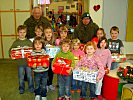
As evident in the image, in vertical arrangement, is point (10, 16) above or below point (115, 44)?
above

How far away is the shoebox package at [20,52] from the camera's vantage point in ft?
11.1

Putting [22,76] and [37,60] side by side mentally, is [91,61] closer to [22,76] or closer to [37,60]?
[37,60]

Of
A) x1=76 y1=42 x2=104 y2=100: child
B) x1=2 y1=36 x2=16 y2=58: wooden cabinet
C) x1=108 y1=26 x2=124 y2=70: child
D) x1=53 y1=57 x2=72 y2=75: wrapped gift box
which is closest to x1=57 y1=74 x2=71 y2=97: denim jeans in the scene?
x1=53 y1=57 x2=72 y2=75: wrapped gift box

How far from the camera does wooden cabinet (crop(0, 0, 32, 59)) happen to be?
558 centimetres

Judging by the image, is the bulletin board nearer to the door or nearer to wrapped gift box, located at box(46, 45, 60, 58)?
the door

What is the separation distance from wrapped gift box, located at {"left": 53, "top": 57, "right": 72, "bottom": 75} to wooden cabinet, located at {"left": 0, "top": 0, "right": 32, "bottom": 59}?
2911 millimetres

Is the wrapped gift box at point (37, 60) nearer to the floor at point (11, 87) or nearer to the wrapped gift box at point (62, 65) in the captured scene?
the wrapped gift box at point (62, 65)

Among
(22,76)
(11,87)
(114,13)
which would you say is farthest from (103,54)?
(114,13)

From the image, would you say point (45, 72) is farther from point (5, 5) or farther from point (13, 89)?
point (5, 5)

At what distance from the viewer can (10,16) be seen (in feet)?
18.5

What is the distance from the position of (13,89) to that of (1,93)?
27 centimetres

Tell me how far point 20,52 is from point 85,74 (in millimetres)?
1133

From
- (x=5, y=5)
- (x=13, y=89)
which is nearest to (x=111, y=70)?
(x=13, y=89)

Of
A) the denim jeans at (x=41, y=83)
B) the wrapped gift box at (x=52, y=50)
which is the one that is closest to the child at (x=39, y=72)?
the denim jeans at (x=41, y=83)
